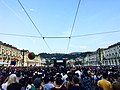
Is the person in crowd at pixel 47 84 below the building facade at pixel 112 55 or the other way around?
below

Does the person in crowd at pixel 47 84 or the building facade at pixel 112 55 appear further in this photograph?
the building facade at pixel 112 55

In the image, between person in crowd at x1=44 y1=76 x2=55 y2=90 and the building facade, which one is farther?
the building facade

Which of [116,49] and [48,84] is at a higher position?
[116,49]

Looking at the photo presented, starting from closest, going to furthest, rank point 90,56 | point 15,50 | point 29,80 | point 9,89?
point 9,89
point 29,80
point 15,50
point 90,56

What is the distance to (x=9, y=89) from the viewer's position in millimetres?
4359

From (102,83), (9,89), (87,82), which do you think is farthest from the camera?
(87,82)

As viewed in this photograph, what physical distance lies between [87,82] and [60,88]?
450 cm

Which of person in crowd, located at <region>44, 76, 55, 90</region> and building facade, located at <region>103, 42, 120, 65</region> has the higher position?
building facade, located at <region>103, 42, 120, 65</region>

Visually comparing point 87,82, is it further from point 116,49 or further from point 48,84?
point 116,49

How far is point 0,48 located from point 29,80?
202 feet

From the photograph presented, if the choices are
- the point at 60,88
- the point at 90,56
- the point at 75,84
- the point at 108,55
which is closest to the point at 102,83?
the point at 75,84

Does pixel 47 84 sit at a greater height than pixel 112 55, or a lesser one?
lesser

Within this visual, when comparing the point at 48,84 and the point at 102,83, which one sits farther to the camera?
the point at 48,84

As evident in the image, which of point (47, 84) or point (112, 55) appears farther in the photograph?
point (112, 55)
